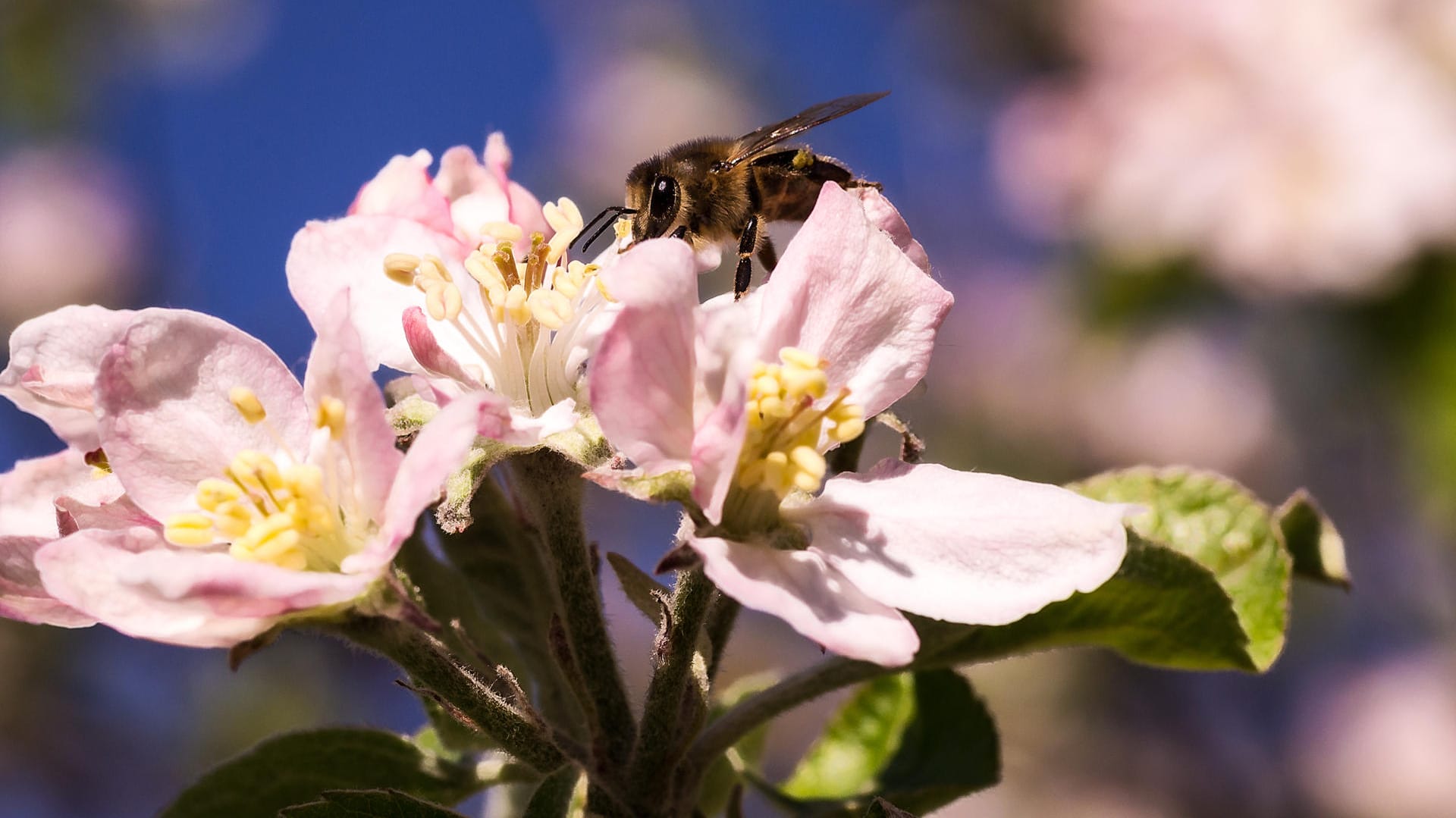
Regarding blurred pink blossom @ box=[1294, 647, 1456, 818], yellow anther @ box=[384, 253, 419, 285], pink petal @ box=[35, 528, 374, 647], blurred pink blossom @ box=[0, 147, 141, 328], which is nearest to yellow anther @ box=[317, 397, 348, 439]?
pink petal @ box=[35, 528, 374, 647]

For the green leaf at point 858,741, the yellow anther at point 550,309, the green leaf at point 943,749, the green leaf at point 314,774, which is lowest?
the green leaf at point 858,741

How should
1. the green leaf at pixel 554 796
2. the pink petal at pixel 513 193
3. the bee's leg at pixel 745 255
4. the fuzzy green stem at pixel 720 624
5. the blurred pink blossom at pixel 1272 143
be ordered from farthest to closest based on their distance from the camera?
→ the blurred pink blossom at pixel 1272 143 < the bee's leg at pixel 745 255 < the pink petal at pixel 513 193 < the fuzzy green stem at pixel 720 624 < the green leaf at pixel 554 796

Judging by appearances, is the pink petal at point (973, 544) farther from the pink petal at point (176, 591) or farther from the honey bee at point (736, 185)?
the honey bee at point (736, 185)

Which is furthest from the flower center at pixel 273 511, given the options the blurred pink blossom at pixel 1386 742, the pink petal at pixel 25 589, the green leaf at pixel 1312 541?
the blurred pink blossom at pixel 1386 742

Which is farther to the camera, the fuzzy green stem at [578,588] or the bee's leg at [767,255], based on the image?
the bee's leg at [767,255]

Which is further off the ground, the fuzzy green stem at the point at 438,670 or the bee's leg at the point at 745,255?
the bee's leg at the point at 745,255

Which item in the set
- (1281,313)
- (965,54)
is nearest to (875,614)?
(1281,313)

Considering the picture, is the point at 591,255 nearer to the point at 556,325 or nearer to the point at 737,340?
the point at 556,325
